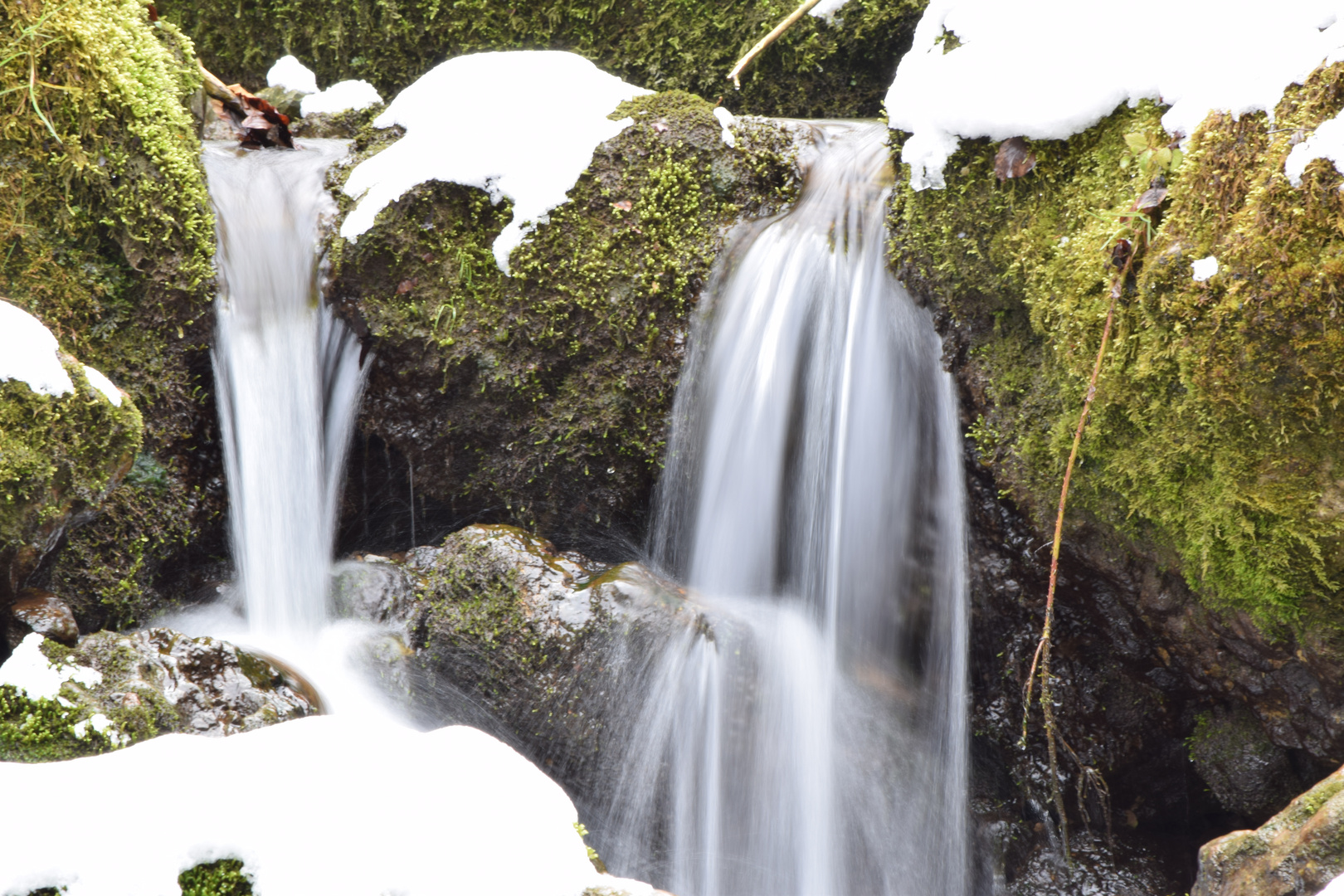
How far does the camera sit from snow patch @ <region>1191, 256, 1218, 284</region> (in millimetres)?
2475

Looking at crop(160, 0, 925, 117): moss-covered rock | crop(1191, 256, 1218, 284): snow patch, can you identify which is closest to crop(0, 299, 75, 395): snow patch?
crop(1191, 256, 1218, 284): snow patch

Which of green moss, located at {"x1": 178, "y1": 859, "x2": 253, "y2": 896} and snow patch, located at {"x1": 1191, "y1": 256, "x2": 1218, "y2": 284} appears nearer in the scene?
green moss, located at {"x1": 178, "y1": 859, "x2": 253, "y2": 896}

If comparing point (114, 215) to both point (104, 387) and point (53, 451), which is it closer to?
point (104, 387)

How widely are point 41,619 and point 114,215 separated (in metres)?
1.76

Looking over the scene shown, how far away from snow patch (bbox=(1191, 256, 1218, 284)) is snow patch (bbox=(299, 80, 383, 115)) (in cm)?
500

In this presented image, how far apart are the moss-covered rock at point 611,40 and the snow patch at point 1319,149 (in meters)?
3.80

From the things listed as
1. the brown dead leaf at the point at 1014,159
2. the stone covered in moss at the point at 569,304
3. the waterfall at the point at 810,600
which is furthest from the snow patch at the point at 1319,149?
the stone covered in moss at the point at 569,304

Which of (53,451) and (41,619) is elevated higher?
(53,451)

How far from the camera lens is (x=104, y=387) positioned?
10.5ft

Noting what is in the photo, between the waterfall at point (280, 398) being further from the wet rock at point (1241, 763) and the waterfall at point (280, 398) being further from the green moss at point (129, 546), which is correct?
the wet rock at point (1241, 763)

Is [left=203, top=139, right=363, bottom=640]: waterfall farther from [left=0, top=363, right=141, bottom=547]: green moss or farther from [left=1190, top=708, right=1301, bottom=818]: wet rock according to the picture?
[left=1190, top=708, right=1301, bottom=818]: wet rock

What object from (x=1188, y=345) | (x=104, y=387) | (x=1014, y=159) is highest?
(x=1014, y=159)

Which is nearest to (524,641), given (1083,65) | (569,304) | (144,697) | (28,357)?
(144,697)

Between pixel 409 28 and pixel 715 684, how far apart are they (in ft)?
17.8
